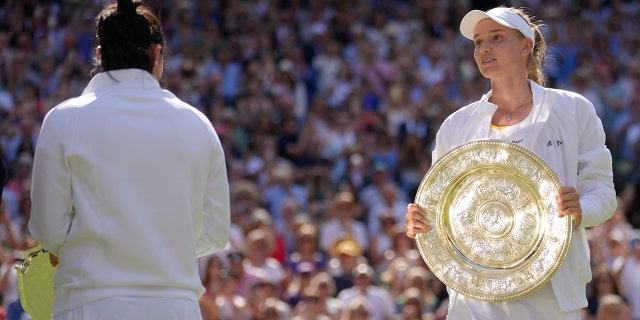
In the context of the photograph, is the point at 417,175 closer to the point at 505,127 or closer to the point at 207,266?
the point at 207,266

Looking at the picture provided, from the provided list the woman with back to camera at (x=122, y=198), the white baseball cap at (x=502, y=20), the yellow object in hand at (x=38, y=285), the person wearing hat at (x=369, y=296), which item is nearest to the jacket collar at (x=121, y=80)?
the woman with back to camera at (x=122, y=198)

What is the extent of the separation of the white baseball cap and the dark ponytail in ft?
5.27

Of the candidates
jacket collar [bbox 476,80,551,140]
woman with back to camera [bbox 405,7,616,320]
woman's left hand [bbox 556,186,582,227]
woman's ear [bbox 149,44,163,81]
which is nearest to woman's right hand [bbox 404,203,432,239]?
woman with back to camera [bbox 405,7,616,320]

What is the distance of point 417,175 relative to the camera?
1459 cm

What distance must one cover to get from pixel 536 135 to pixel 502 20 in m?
0.53

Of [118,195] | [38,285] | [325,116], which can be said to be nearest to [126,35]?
[118,195]

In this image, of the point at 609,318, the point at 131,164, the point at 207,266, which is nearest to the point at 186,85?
the point at 207,266

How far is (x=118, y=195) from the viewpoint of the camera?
435cm

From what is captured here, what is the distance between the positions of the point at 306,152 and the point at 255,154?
25.3 inches

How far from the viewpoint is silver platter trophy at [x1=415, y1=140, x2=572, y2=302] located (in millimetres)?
5273

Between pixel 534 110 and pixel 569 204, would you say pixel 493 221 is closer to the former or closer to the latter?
pixel 569 204

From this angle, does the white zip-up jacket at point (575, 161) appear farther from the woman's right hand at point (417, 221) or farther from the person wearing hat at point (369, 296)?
the person wearing hat at point (369, 296)

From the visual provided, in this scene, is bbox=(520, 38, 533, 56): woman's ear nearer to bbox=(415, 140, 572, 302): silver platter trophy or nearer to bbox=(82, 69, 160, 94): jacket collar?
bbox=(415, 140, 572, 302): silver platter trophy

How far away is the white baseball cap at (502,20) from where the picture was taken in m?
5.54
